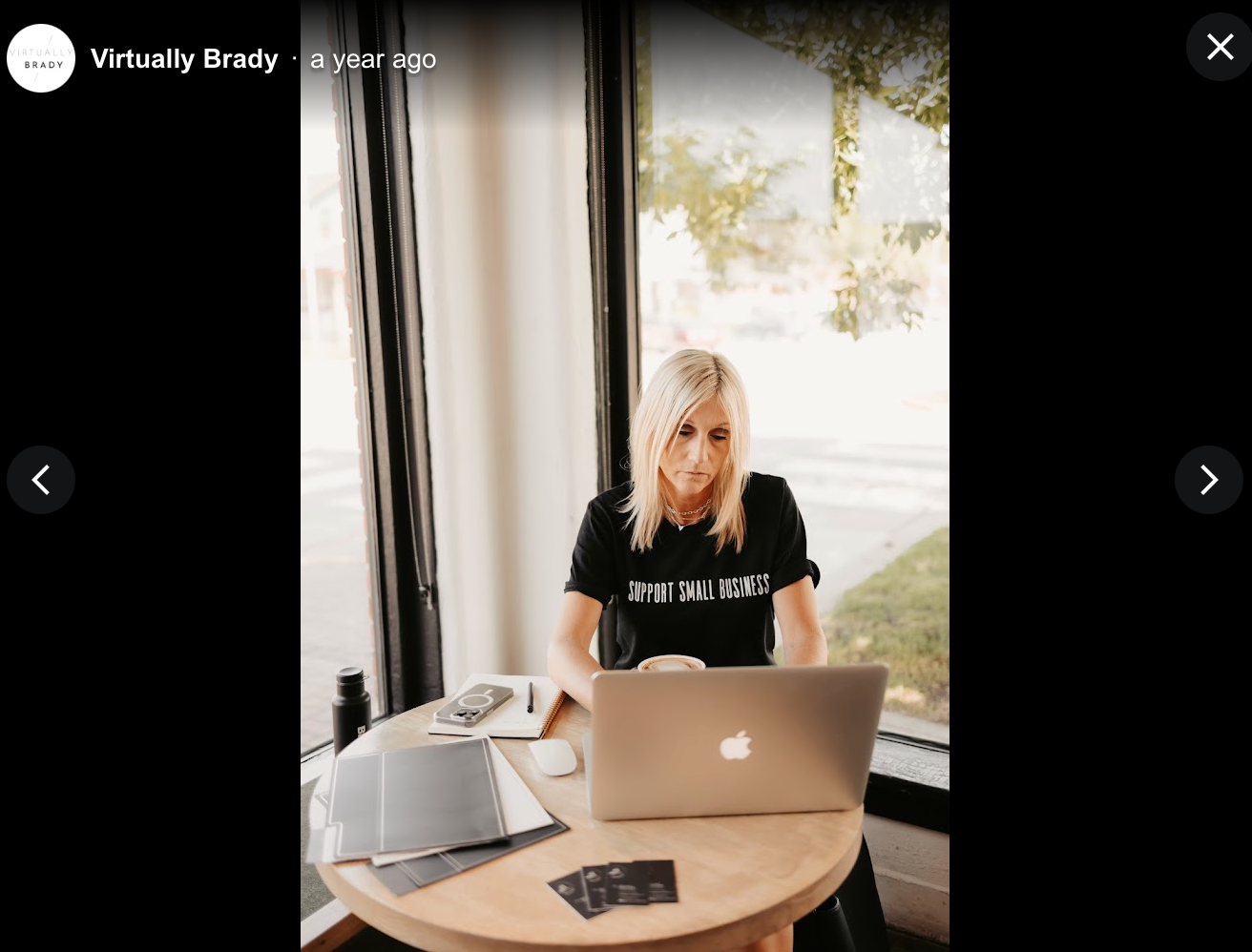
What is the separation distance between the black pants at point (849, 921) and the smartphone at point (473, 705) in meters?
0.68

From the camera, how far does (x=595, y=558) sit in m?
1.80

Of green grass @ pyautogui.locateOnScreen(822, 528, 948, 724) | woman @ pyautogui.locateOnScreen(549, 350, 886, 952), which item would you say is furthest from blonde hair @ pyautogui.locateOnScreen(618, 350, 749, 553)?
green grass @ pyautogui.locateOnScreen(822, 528, 948, 724)

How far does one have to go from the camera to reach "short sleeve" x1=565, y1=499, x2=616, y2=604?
178 centimetres

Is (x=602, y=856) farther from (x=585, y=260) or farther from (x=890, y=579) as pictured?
(x=585, y=260)

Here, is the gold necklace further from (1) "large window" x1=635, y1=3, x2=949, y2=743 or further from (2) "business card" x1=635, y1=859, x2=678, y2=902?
(2) "business card" x1=635, y1=859, x2=678, y2=902

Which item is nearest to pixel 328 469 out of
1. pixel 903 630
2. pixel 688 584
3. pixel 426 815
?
pixel 688 584

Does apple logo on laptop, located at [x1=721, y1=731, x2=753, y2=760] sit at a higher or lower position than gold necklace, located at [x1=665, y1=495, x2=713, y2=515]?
lower

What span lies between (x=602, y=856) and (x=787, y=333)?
4.42ft

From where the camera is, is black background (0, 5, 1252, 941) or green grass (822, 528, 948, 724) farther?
green grass (822, 528, 948, 724)

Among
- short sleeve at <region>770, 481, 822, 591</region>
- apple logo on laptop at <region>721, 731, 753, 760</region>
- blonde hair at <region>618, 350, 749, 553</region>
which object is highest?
blonde hair at <region>618, 350, 749, 553</region>
